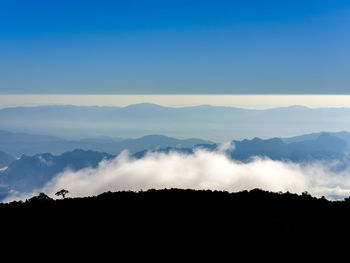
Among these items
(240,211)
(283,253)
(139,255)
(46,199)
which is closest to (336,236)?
(283,253)

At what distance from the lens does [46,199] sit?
121 ft

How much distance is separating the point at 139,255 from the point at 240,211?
10740 mm

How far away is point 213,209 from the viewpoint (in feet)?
100

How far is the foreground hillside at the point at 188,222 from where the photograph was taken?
80.4 feet

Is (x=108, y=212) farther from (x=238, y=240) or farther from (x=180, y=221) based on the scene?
(x=238, y=240)

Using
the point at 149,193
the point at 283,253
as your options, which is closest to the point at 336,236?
the point at 283,253

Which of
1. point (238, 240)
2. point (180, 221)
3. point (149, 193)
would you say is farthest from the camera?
point (149, 193)

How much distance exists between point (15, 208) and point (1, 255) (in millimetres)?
9924

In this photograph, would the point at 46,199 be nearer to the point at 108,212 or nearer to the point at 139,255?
the point at 108,212

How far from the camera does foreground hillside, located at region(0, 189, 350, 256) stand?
24.5m

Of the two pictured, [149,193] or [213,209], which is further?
→ [149,193]

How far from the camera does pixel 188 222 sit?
2781cm

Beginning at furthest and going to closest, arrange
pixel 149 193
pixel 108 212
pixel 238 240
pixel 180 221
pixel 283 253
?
pixel 149 193 → pixel 108 212 → pixel 180 221 → pixel 238 240 → pixel 283 253

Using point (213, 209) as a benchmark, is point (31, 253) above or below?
below
